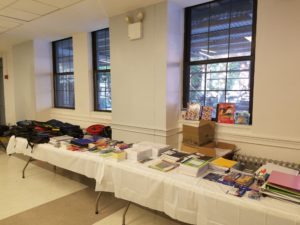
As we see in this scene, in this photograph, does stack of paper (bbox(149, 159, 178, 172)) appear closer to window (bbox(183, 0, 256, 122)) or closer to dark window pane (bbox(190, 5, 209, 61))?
window (bbox(183, 0, 256, 122))

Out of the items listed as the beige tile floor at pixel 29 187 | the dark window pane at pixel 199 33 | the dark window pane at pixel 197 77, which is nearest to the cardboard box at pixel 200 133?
the dark window pane at pixel 197 77

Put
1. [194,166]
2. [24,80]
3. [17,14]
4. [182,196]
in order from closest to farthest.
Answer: [182,196]
[194,166]
[17,14]
[24,80]

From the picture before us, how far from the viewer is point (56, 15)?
3650 millimetres

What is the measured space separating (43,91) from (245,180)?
526 cm

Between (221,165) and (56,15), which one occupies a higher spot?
(56,15)

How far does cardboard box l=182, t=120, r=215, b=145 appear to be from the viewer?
2.85m

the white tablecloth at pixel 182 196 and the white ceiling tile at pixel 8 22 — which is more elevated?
the white ceiling tile at pixel 8 22

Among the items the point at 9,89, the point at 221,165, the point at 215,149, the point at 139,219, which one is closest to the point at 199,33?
the point at 215,149

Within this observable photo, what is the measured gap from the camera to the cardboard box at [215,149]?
105 inches

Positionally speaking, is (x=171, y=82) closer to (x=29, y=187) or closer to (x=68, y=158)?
(x=68, y=158)

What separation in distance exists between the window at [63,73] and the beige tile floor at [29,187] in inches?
76.9

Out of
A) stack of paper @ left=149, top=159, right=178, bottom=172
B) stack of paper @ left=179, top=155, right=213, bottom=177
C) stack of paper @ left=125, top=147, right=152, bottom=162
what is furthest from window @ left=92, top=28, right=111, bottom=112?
stack of paper @ left=179, top=155, right=213, bottom=177

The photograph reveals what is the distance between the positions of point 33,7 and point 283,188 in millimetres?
3752

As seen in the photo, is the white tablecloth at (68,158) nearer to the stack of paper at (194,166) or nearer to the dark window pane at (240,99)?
the stack of paper at (194,166)
